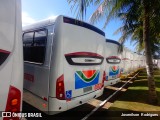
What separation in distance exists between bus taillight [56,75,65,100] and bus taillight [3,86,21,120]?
1.61 meters

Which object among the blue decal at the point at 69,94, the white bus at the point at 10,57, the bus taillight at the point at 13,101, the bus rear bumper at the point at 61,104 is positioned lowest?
the bus rear bumper at the point at 61,104

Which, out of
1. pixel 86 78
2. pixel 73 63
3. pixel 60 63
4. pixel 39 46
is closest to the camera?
pixel 60 63

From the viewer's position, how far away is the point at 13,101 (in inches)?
107

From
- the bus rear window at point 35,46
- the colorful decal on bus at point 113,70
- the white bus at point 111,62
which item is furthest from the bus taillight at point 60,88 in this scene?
the colorful decal on bus at point 113,70

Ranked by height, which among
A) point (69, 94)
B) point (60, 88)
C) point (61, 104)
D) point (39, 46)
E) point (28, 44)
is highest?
point (28, 44)

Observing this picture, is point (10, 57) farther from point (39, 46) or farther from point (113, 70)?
point (113, 70)

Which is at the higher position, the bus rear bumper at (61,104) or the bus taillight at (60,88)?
the bus taillight at (60,88)

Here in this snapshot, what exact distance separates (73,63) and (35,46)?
55.2 inches

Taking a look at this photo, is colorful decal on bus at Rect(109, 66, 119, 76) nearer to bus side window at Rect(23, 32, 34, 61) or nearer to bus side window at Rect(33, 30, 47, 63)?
bus side window at Rect(23, 32, 34, 61)

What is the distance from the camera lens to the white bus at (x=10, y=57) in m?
2.49

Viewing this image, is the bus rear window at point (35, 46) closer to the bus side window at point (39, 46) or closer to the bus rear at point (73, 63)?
the bus side window at point (39, 46)

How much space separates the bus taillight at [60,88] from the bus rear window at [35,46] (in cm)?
75

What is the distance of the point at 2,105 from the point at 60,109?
2.13m

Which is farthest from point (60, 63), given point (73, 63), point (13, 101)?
point (13, 101)
